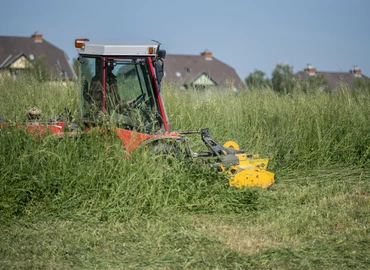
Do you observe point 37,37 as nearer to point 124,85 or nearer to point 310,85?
point 310,85

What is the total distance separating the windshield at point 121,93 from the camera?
25.9ft

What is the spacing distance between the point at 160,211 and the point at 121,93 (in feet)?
5.92

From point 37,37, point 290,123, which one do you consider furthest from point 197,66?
point 290,123

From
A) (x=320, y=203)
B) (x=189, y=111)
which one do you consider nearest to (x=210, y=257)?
(x=320, y=203)

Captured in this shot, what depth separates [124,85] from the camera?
7980 millimetres

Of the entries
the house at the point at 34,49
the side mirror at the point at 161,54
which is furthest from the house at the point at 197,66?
the side mirror at the point at 161,54

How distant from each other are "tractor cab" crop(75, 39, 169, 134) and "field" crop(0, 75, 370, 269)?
48cm

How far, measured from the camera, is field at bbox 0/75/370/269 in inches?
218

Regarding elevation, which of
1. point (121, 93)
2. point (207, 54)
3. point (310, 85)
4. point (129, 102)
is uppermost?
point (207, 54)

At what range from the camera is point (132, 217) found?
263 inches

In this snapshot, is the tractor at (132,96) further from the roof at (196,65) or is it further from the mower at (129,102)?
the roof at (196,65)

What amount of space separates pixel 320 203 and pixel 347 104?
4160 millimetres

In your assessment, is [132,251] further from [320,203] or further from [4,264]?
[320,203]

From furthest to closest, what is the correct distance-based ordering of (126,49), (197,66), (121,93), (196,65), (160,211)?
1. (196,65)
2. (197,66)
3. (121,93)
4. (126,49)
5. (160,211)
